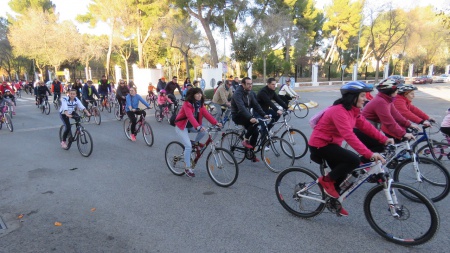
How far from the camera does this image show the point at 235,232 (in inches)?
137

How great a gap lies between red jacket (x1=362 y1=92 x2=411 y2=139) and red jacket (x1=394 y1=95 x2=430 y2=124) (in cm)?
32

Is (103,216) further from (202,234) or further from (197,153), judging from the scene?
(197,153)

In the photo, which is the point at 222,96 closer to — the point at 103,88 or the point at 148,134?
the point at 148,134

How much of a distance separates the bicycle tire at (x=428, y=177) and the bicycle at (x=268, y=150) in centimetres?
202

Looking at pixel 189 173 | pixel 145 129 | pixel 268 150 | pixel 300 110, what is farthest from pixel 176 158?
pixel 300 110

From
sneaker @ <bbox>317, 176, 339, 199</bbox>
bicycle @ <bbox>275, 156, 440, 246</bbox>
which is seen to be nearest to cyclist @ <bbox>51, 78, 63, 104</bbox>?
bicycle @ <bbox>275, 156, 440, 246</bbox>

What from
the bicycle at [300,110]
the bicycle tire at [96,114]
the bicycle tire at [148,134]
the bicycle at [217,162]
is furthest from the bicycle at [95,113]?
the bicycle at [300,110]

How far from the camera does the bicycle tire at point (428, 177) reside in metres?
3.94

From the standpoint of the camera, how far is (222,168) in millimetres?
Result: 4969

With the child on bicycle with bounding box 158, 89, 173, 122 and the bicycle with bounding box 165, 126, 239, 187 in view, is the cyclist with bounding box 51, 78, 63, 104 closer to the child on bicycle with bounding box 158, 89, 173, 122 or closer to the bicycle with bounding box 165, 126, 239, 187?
the child on bicycle with bounding box 158, 89, 173, 122

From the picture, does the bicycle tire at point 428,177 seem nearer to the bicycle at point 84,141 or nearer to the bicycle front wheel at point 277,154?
the bicycle front wheel at point 277,154

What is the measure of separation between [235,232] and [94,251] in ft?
5.07

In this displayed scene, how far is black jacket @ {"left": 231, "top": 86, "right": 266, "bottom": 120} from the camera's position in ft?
19.2

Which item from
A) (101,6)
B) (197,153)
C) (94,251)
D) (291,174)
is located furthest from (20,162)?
(101,6)
